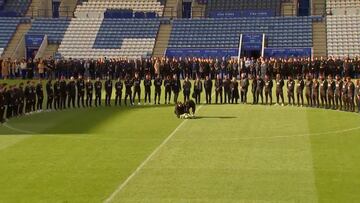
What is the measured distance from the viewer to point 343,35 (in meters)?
57.9

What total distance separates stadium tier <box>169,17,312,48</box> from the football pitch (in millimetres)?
25604

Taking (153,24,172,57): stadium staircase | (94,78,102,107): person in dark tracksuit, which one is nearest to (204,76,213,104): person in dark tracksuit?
(94,78,102,107): person in dark tracksuit

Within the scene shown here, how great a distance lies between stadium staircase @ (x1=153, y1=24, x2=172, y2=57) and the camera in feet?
198

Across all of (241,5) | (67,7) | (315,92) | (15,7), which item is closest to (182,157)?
(315,92)

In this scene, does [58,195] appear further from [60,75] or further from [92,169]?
[60,75]

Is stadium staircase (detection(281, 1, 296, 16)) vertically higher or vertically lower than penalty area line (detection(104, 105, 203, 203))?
higher

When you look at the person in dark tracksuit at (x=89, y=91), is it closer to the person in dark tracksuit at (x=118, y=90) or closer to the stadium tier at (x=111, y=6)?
the person in dark tracksuit at (x=118, y=90)

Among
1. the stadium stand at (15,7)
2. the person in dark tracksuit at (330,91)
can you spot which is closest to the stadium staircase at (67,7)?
the stadium stand at (15,7)

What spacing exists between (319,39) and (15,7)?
30903mm

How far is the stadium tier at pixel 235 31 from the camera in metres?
58.9

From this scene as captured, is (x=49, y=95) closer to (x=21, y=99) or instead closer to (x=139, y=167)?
(x=21, y=99)

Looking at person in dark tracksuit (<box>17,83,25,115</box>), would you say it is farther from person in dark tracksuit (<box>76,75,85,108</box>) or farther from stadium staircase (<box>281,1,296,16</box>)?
stadium staircase (<box>281,1,296,16</box>)

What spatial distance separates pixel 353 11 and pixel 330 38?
520cm

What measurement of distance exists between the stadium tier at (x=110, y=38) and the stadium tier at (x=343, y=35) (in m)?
15.4
